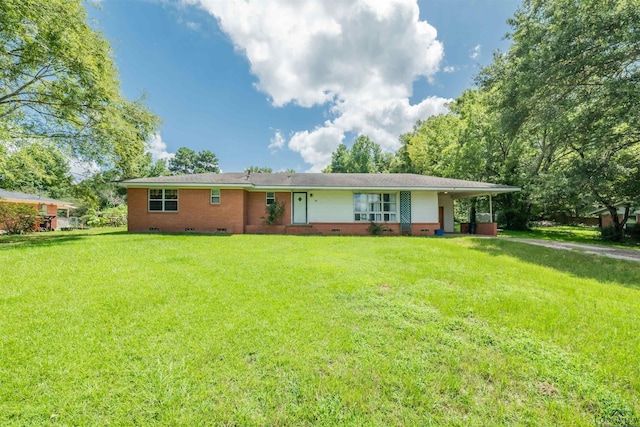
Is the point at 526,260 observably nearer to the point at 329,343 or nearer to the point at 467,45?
the point at 329,343

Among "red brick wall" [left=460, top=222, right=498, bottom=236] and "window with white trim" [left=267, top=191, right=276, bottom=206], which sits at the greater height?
"window with white trim" [left=267, top=191, right=276, bottom=206]

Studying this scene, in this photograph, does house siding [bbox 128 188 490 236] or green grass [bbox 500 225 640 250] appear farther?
house siding [bbox 128 188 490 236]

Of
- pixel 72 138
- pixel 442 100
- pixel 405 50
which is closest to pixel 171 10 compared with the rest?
pixel 72 138

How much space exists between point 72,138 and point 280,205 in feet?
33.8

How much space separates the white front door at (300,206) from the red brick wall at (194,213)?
304 centimetres

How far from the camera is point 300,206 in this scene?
1546 centimetres

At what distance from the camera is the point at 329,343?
313 cm

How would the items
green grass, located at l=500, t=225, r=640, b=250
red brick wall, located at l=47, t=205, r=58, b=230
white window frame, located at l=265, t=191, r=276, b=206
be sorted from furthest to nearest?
1. red brick wall, located at l=47, t=205, r=58, b=230
2. white window frame, located at l=265, t=191, r=276, b=206
3. green grass, located at l=500, t=225, r=640, b=250

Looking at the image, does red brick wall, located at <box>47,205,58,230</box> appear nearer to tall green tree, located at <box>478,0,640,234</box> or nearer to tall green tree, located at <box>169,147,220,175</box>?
tall green tree, located at <box>478,0,640,234</box>

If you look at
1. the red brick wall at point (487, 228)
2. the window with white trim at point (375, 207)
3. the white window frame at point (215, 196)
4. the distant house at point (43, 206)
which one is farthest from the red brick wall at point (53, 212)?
the red brick wall at point (487, 228)

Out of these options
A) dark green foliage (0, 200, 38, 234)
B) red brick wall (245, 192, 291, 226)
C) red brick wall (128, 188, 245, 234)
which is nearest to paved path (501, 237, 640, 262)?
red brick wall (245, 192, 291, 226)

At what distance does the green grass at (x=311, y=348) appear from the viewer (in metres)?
2.21

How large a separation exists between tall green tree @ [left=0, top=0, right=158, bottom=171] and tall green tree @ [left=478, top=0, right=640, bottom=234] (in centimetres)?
1827

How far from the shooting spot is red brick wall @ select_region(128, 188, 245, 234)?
556 inches
